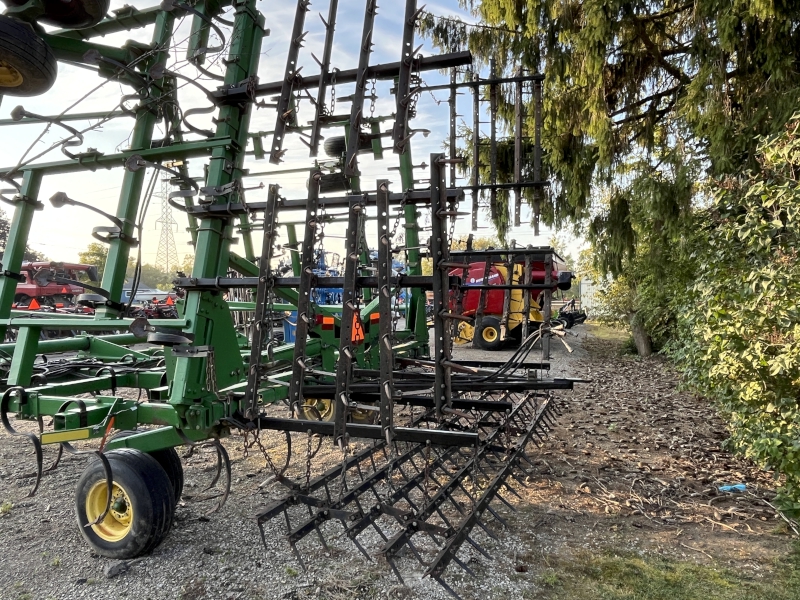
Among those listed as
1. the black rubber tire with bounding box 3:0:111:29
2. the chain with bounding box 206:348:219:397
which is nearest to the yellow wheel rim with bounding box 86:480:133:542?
the chain with bounding box 206:348:219:397

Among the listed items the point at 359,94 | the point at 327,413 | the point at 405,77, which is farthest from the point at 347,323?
the point at 327,413

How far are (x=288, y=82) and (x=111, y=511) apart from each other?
2963 mm

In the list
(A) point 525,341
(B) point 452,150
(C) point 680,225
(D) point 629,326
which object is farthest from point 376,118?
(D) point 629,326

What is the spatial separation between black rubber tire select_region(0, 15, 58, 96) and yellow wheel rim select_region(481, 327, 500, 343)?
35.7 ft

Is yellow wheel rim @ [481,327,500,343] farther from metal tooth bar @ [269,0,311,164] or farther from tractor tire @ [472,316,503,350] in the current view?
metal tooth bar @ [269,0,311,164]

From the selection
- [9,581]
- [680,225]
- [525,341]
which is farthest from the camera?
[680,225]

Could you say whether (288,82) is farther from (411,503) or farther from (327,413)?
(327,413)

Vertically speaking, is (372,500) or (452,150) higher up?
(452,150)

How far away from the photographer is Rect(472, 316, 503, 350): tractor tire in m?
13.3

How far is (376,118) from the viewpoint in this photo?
21.1 ft

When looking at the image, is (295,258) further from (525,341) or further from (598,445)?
(598,445)

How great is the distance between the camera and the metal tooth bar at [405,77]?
3.12 metres

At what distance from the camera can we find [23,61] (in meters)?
3.41

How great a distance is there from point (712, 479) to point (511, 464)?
2.01m
